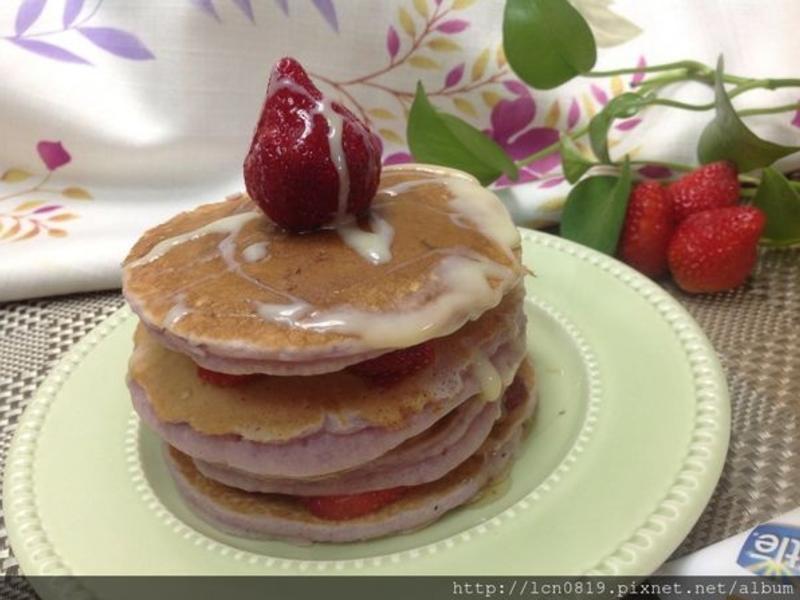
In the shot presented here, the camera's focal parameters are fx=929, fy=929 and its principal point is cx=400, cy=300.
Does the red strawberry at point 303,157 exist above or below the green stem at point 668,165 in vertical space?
above

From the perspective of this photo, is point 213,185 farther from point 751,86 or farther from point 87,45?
point 751,86

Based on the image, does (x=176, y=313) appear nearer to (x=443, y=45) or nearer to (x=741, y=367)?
(x=741, y=367)

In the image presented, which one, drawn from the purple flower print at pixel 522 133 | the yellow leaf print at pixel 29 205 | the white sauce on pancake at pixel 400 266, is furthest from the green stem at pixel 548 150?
the yellow leaf print at pixel 29 205

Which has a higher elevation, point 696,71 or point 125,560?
point 696,71

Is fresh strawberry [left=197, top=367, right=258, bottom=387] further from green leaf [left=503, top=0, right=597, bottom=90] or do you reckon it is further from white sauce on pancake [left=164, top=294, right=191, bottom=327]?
green leaf [left=503, top=0, right=597, bottom=90]

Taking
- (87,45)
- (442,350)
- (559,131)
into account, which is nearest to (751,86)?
(559,131)

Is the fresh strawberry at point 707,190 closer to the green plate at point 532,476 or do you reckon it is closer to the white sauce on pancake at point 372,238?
the green plate at point 532,476

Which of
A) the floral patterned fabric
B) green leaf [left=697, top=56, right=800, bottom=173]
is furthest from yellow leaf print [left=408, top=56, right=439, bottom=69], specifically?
green leaf [left=697, top=56, right=800, bottom=173]

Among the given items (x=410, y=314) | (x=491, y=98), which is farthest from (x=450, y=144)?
(x=410, y=314)
